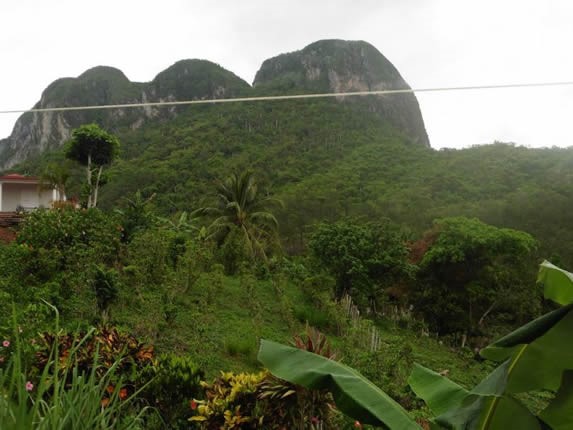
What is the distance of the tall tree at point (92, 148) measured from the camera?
46.6 ft

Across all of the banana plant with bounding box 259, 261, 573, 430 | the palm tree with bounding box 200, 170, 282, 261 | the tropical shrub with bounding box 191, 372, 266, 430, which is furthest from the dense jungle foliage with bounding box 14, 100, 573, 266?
the banana plant with bounding box 259, 261, 573, 430

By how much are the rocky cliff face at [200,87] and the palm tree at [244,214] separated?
2153 inches

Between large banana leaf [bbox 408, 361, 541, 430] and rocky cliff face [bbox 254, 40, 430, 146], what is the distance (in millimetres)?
77615

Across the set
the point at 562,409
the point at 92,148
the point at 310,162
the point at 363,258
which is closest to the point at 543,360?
the point at 562,409

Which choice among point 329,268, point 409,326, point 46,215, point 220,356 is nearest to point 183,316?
point 220,356

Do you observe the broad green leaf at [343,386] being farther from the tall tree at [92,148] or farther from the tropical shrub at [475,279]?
the tall tree at [92,148]

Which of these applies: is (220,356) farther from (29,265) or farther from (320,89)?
(320,89)

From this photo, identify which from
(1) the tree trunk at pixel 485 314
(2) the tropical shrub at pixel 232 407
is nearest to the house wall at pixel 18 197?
(1) the tree trunk at pixel 485 314

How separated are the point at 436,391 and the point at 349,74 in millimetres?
89260

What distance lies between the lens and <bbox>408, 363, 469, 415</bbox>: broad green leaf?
6.76 feet

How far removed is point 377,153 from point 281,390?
→ 128ft

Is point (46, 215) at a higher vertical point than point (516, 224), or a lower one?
higher

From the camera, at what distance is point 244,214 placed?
58.5ft

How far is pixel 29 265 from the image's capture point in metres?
7.10
